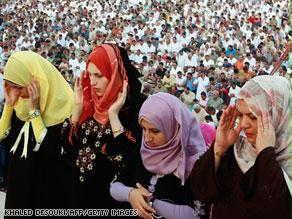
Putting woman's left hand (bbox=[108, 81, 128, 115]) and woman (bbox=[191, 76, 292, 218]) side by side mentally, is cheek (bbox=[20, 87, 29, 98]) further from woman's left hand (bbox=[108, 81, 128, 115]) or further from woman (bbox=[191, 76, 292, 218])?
woman (bbox=[191, 76, 292, 218])

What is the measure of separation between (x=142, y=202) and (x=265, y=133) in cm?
69

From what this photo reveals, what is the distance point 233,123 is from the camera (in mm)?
2035

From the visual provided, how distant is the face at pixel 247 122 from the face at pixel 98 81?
32.7 inches

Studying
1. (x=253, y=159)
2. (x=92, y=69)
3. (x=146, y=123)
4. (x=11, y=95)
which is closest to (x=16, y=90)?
(x=11, y=95)

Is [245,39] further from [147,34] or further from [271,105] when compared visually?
[271,105]

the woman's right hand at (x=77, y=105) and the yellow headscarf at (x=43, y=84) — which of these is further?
the yellow headscarf at (x=43, y=84)

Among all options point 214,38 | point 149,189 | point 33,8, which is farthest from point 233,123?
point 33,8

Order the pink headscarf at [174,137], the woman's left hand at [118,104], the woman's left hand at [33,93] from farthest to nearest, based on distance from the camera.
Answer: the woman's left hand at [33,93]
the woman's left hand at [118,104]
the pink headscarf at [174,137]

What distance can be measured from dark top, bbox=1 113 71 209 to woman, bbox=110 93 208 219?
2.31 ft

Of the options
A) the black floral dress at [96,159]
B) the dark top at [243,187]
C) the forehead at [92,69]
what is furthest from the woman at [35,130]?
the dark top at [243,187]

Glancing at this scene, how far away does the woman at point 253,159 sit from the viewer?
1824 mm

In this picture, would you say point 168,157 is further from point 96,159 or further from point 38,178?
point 38,178

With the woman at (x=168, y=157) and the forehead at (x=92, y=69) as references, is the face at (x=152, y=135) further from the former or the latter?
the forehead at (x=92, y=69)

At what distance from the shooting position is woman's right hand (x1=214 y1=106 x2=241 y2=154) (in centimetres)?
200
